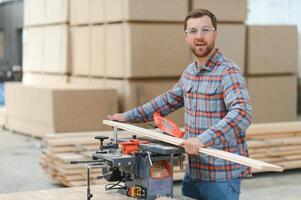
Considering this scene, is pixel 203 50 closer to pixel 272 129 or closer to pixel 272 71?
pixel 272 129

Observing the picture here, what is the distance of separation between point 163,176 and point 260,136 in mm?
3945

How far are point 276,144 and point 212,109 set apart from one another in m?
3.75

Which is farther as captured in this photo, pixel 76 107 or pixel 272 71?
pixel 272 71

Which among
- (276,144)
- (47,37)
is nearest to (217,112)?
(276,144)

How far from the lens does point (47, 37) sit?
9.36m

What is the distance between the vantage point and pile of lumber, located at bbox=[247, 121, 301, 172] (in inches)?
256

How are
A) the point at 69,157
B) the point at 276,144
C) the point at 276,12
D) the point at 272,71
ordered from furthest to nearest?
1. the point at 276,12
2. the point at 272,71
3. the point at 276,144
4. the point at 69,157

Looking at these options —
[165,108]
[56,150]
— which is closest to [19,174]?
[56,150]

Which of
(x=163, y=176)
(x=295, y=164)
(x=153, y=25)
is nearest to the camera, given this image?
(x=163, y=176)

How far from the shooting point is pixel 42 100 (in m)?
7.88

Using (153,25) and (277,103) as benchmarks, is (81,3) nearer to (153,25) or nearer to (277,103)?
(153,25)

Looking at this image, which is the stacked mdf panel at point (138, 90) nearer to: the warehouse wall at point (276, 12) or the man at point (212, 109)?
the man at point (212, 109)

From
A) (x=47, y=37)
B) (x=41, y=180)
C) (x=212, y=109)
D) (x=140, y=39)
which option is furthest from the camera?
(x=47, y=37)

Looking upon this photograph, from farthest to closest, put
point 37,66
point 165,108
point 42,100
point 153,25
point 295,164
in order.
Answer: point 37,66 → point 42,100 → point 153,25 → point 295,164 → point 165,108
